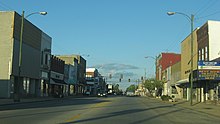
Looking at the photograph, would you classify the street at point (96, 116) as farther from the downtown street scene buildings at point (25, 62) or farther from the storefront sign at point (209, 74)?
the storefront sign at point (209, 74)

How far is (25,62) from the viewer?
56.6m

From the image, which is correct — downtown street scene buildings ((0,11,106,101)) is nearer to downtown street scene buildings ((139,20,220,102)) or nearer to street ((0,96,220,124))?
street ((0,96,220,124))

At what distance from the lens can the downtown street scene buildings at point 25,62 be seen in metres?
50.8

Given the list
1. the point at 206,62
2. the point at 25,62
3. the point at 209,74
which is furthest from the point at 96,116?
the point at 25,62

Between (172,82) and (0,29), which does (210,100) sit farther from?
(172,82)

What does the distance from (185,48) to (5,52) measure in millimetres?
33001

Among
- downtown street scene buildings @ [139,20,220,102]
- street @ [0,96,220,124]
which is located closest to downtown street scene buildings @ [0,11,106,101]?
street @ [0,96,220,124]

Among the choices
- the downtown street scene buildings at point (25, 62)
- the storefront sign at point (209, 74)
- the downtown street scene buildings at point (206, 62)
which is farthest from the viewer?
the downtown street scene buildings at point (25, 62)

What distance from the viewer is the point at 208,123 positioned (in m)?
20.2

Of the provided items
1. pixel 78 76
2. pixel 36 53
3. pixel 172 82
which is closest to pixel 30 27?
pixel 36 53

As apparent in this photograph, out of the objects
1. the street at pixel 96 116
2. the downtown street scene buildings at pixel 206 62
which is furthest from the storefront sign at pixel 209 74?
the street at pixel 96 116

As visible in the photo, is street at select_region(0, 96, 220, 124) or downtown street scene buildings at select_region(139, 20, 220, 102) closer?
street at select_region(0, 96, 220, 124)

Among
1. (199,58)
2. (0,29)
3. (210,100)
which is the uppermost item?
(0,29)

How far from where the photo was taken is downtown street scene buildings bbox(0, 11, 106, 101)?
50.8 metres
